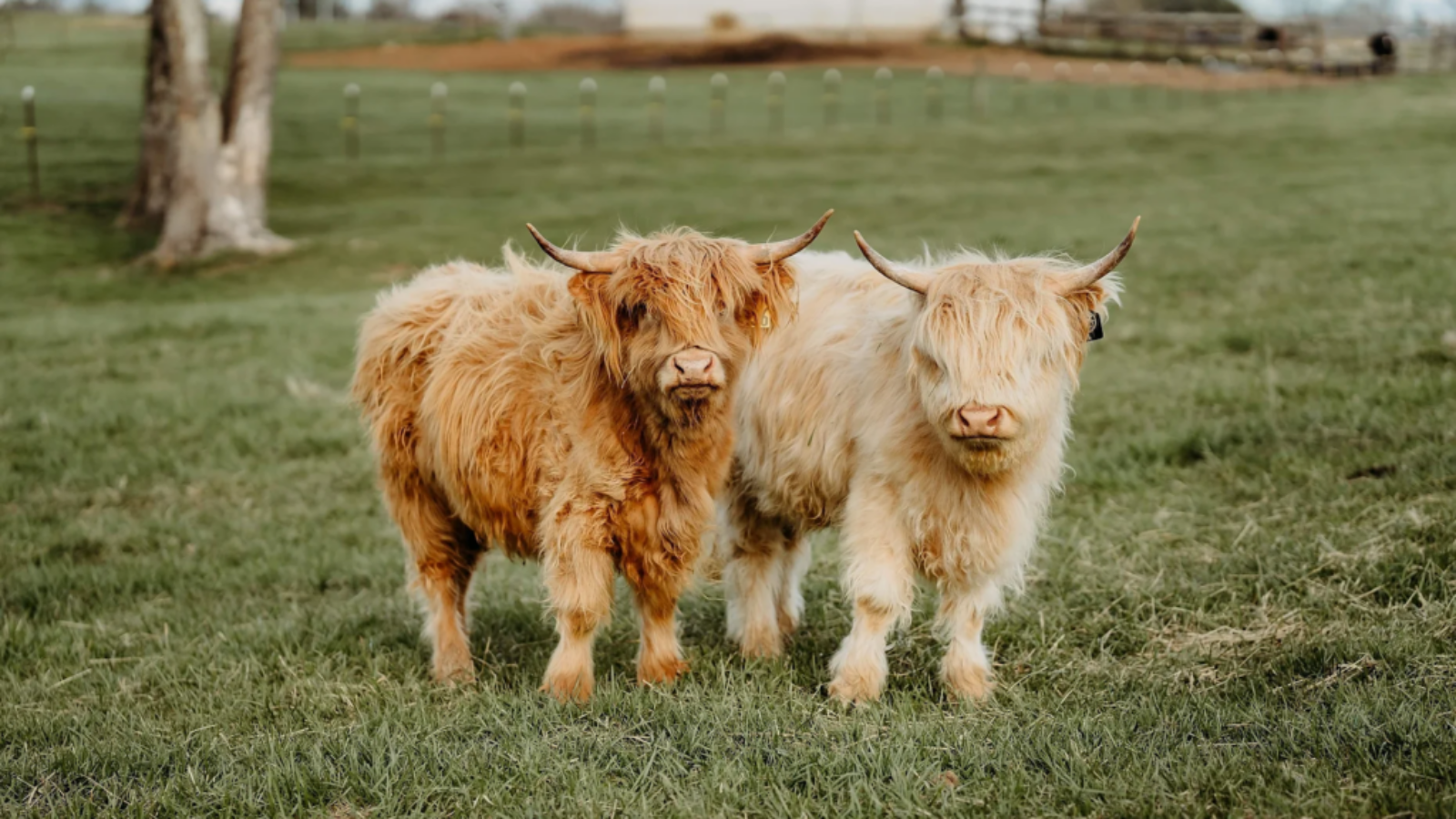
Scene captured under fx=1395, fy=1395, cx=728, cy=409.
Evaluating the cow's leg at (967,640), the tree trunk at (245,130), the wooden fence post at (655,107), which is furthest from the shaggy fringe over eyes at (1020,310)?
the wooden fence post at (655,107)

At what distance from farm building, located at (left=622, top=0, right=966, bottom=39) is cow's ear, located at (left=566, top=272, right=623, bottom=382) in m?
51.5

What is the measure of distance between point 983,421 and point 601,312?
1361 mm

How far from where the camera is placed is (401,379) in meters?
5.64

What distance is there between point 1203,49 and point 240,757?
52.0 m

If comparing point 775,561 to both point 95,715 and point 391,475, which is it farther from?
point 95,715

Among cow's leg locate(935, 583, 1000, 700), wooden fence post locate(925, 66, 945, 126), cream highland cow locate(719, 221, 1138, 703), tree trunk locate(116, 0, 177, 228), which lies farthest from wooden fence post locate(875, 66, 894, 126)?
cow's leg locate(935, 583, 1000, 700)

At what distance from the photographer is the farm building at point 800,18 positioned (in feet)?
181

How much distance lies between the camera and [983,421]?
4.47m

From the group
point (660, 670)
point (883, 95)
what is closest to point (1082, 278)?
point (660, 670)

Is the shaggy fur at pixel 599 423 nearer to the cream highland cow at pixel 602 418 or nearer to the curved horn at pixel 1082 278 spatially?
the cream highland cow at pixel 602 418

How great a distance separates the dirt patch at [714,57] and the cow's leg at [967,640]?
40154 millimetres

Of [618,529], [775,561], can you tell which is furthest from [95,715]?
[775,561]

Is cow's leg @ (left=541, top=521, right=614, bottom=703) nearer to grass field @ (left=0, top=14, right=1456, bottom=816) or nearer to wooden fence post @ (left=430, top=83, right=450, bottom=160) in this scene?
grass field @ (left=0, top=14, right=1456, bottom=816)

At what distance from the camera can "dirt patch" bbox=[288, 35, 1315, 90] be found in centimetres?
4506
